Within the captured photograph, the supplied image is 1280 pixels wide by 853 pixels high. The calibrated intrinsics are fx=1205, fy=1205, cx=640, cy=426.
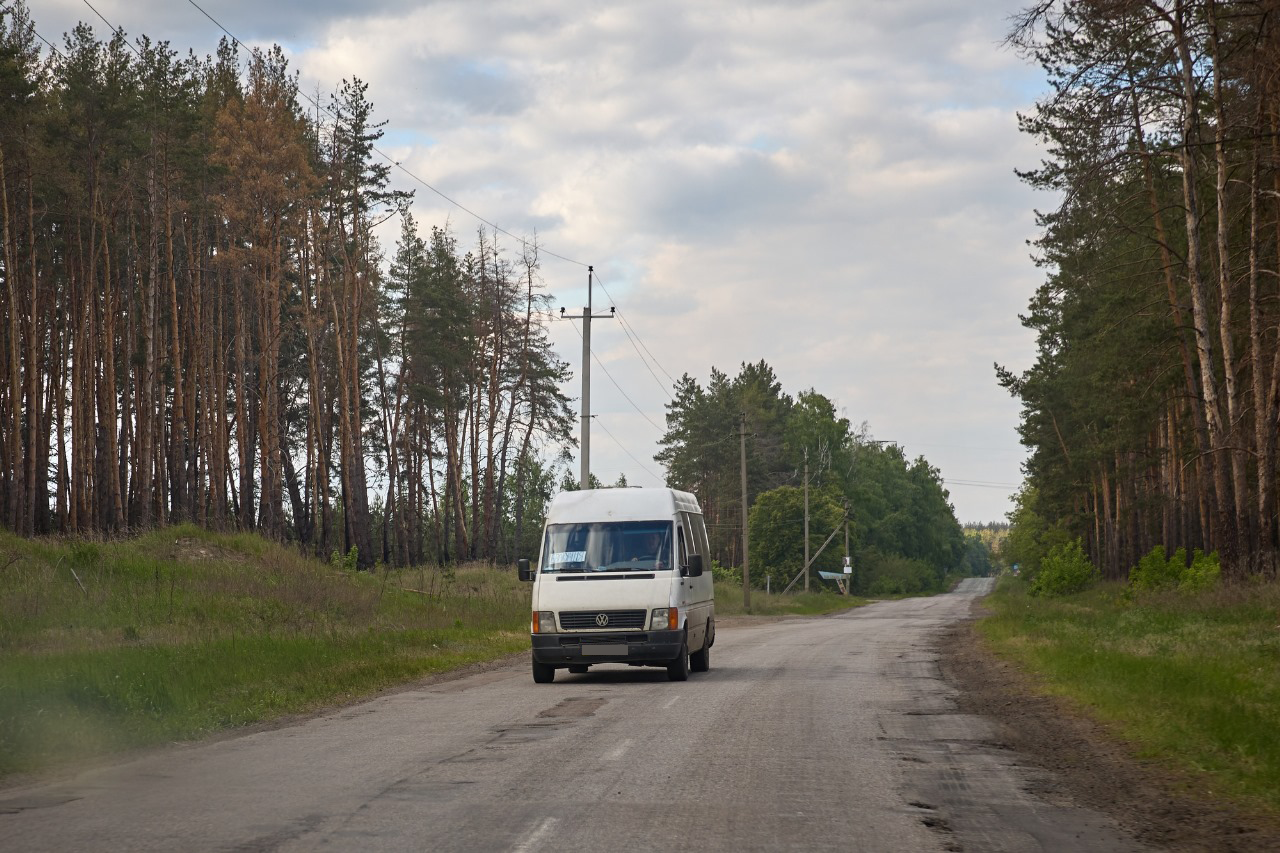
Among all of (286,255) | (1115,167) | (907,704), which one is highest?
(286,255)

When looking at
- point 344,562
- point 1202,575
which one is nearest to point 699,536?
point 1202,575

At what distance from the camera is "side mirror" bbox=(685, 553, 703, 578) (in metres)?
17.6

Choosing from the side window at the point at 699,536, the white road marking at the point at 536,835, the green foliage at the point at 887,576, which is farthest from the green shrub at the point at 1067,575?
the green foliage at the point at 887,576

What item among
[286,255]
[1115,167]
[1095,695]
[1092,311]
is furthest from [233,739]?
[1092,311]

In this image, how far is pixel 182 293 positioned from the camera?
50.0m

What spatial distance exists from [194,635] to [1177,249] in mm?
28818

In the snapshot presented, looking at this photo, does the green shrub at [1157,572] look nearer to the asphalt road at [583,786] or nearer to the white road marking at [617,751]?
the asphalt road at [583,786]

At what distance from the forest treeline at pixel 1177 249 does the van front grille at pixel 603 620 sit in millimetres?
9231

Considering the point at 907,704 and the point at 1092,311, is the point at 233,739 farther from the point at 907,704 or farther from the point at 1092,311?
the point at 1092,311

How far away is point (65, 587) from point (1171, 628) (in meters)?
20.8

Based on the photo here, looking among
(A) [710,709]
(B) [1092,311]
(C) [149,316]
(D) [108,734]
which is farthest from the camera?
(B) [1092,311]

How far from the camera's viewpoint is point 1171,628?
2152cm

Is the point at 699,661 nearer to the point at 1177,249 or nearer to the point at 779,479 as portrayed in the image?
the point at 1177,249

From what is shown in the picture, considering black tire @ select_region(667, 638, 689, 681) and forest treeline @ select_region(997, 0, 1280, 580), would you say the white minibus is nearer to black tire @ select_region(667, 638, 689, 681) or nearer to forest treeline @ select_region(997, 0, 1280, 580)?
black tire @ select_region(667, 638, 689, 681)
